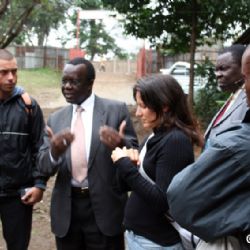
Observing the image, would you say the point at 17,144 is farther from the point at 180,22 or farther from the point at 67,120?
the point at 180,22

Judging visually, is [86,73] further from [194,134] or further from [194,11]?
[194,11]

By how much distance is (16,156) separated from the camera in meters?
3.24

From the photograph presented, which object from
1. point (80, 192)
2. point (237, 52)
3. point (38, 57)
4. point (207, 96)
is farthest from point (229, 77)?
point (38, 57)

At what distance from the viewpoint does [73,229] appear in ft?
9.64

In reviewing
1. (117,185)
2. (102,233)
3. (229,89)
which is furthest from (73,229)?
(229,89)

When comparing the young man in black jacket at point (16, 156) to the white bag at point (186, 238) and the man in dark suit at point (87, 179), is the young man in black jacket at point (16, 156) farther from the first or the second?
the white bag at point (186, 238)

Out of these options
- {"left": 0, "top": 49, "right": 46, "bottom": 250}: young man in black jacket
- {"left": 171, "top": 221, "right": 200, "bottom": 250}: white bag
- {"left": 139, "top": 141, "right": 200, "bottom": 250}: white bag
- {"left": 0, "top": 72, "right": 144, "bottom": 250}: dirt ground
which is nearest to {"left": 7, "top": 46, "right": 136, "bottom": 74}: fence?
{"left": 0, "top": 72, "right": 144, "bottom": 250}: dirt ground

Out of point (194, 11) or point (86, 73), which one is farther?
point (194, 11)

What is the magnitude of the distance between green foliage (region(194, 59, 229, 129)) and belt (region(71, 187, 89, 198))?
331 inches

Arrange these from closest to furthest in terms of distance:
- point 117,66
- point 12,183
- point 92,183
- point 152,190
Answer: point 152,190 < point 92,183 < point 12,183 < point 117,66

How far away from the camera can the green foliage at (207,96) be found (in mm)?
11109

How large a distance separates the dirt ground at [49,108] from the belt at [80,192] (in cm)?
197

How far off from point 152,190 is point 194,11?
8.51 metres

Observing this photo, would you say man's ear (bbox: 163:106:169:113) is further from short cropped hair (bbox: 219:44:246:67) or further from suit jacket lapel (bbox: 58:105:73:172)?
short cropped hair (bbox: 219:44:246:67)
